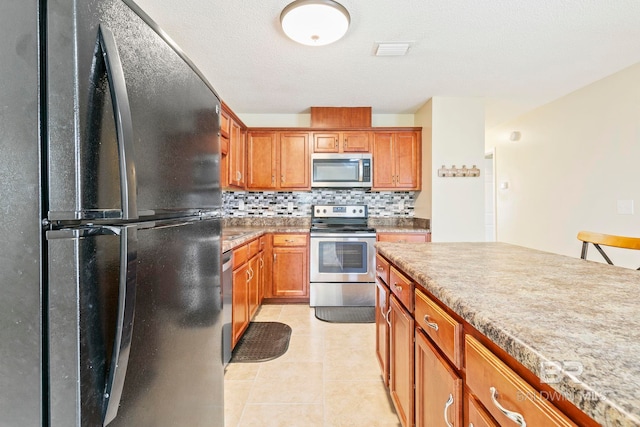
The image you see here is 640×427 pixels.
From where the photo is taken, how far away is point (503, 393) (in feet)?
2.00

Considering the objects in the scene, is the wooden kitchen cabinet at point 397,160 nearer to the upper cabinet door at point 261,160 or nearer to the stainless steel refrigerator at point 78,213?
the upper cabinet door at point 261,160

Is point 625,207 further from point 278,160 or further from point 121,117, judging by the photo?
point 121,117

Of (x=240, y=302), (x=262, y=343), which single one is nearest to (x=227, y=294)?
(x=240, y=302)

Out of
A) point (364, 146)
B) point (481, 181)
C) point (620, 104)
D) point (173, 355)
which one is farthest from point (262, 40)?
point (620, 104)

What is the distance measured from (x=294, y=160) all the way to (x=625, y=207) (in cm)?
331

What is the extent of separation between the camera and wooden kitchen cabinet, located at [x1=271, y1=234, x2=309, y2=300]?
3.31m

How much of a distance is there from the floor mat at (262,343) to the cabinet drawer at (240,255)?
659mm

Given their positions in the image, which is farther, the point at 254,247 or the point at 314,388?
the point at 254,247

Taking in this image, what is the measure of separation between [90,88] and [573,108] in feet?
13.7

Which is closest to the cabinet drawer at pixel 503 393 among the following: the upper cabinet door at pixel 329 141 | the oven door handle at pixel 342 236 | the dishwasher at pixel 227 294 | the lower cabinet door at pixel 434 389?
the lower cabinet door at pixel 434 389

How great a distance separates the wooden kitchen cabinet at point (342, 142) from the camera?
3.54 metres

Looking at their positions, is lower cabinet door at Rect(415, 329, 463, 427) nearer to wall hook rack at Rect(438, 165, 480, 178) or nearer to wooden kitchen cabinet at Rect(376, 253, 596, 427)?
wooden kitchen cabinet at Rect(376, 253, 596, 427)

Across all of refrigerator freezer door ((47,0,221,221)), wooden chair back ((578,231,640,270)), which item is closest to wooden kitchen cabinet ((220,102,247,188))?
refrigerator freezer door ((47,0,221,221))

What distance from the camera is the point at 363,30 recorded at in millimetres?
1981
